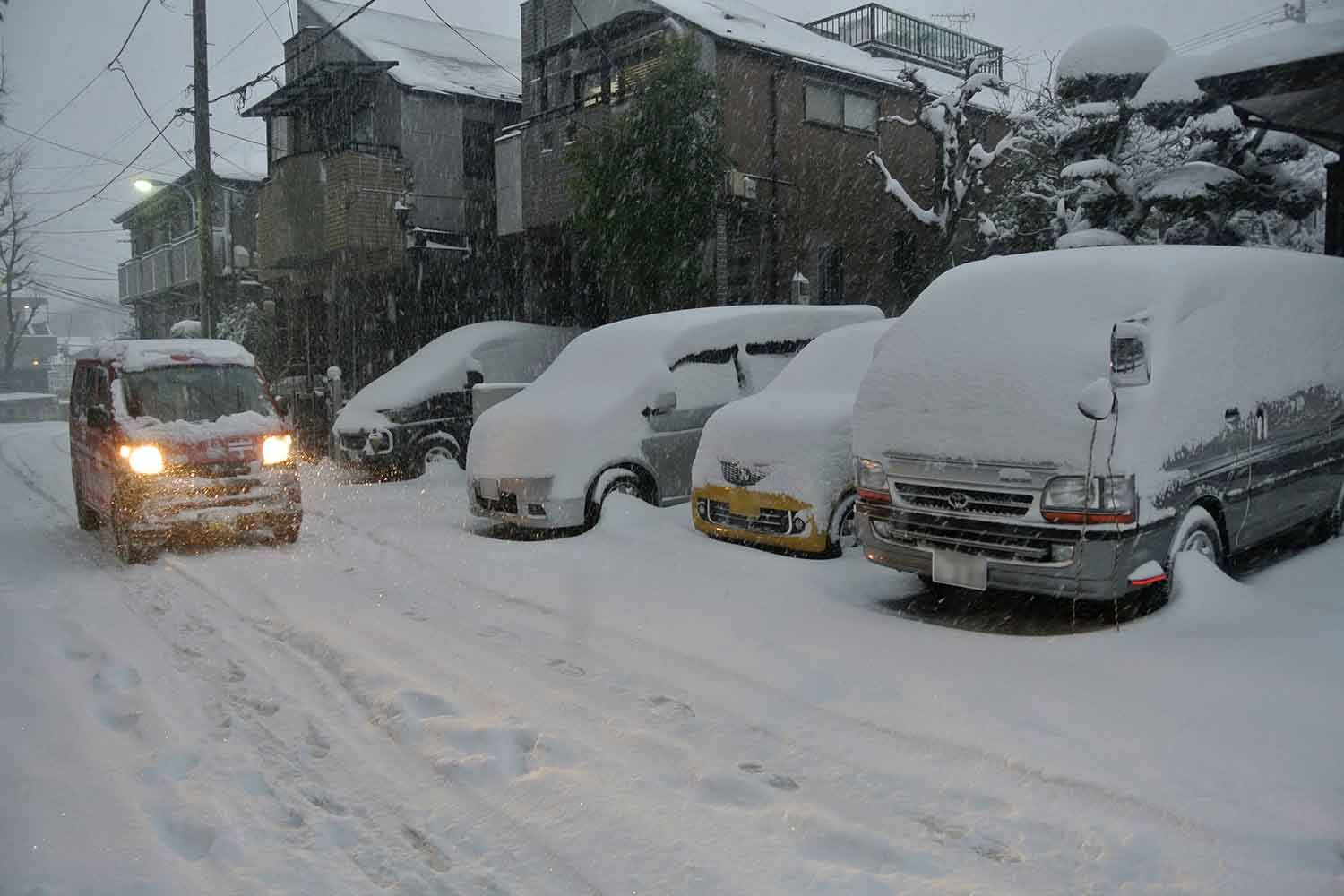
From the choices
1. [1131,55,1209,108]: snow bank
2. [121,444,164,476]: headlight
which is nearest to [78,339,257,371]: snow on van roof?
[121,444,164,476]: headlight

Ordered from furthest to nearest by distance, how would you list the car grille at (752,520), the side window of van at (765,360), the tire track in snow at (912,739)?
the side window of van at (765,360) < the car grille at (752,520) < the tire track in snow at (912,739)

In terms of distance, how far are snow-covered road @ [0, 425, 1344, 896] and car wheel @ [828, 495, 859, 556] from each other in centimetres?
31

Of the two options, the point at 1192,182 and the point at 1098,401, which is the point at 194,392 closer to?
the point at 1098,401

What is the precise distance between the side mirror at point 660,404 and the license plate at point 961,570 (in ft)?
11.5

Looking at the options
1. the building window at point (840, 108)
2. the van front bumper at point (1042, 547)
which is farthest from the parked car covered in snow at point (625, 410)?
the building window at point (840, 108)

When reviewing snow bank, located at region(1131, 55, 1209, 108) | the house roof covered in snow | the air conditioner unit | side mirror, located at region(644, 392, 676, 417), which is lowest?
side mirror, located at region(644, 392, 676, 417)

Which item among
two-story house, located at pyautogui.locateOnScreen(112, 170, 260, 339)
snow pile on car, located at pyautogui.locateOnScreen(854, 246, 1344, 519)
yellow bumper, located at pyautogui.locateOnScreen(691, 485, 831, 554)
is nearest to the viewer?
snow pile on car, located at pyautogui.locateOnScreen(854, 246, 1344, 519)

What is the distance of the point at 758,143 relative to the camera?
16.0 m

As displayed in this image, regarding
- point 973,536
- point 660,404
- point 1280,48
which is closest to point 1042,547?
point 973,536

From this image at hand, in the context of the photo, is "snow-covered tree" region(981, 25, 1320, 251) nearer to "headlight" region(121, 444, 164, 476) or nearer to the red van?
the red van

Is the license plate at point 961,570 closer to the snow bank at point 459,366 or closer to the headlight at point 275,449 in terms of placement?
the headlight at point 275,449

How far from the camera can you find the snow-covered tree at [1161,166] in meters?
11.1

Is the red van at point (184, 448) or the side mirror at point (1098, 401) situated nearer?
the side mirror at point (1098, 401)

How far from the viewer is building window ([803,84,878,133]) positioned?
1714cm
